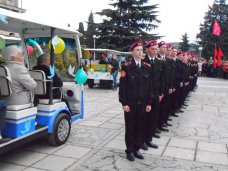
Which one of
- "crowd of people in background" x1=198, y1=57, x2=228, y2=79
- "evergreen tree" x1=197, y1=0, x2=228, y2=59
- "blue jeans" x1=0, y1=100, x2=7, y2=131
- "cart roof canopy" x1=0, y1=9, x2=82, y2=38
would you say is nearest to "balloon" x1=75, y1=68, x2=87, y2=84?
"cart roof canopy" x1=0, y1=9, x2=82, y2=38

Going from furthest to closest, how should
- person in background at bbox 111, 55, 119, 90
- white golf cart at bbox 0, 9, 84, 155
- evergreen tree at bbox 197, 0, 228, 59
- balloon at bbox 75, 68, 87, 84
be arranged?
evergreen tree at bbox 197, 0, 228, 59, person in background at bbox 111, 55, 119, 90, balloon at bbox 75, 68, 87, 84, white golf cart at bbox 0, 9, 84, 155

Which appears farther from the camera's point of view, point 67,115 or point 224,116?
point 224,116

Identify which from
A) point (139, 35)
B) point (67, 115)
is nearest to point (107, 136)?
point (67, 115)

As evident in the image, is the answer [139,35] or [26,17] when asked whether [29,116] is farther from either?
[139,35]

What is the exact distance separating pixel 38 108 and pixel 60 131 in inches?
24.8

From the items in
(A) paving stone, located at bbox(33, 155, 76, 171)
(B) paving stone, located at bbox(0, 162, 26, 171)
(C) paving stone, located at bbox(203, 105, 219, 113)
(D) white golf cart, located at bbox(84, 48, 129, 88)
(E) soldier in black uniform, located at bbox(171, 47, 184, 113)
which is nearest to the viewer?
(B) paving stone, located at bbox(0, 162, 26, 171)

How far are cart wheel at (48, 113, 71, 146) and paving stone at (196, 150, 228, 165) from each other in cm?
239

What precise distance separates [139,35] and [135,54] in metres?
27.1

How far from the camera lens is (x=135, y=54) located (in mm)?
4434

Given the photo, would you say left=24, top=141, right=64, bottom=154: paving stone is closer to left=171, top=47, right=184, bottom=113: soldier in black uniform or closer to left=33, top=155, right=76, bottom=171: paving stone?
left=33, top=155, right=76, bottom=171: paving stone

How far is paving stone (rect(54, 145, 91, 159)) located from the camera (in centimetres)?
468

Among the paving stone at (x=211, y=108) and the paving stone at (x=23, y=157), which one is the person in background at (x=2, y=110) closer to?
the paving stone at (x=23, y=157)

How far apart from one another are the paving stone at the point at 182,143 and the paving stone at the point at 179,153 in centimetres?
19

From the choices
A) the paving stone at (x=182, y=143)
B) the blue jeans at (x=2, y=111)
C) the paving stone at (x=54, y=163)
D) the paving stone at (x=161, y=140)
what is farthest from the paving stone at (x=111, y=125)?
the blue jeans at (x=2, y=111)
